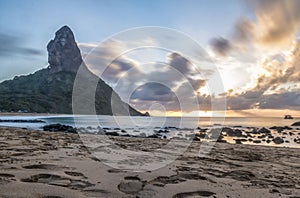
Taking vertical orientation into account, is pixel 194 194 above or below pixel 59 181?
below

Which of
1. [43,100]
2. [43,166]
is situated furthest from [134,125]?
[43,100]

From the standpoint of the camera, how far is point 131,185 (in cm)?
527

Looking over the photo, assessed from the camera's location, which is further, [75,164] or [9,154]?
[9,154]

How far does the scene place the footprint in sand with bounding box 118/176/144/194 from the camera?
16.2ft

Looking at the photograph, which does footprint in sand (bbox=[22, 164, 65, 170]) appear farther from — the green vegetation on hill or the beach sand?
the green vegetation on hill

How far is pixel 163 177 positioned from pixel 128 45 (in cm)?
934

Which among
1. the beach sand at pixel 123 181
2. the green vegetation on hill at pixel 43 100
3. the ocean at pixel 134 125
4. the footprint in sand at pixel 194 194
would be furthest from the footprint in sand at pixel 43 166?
the green vegetation on hill at pixel 43 100

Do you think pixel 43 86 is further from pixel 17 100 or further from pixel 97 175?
pixel 97 175

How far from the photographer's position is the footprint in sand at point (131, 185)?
4.94 metres

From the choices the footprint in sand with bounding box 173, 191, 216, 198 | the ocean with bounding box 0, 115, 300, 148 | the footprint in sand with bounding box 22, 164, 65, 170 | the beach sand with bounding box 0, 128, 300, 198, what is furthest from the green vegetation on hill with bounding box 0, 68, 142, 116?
the footprint in sand with bounding box 173, 191, 216, 198

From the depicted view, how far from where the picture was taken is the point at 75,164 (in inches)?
272

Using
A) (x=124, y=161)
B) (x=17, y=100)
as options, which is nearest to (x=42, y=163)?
(x=124, y=161)

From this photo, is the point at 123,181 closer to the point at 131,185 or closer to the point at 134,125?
the point at 131,185

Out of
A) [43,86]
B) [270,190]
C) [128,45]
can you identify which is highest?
[43,86]
